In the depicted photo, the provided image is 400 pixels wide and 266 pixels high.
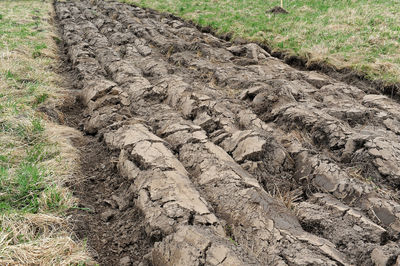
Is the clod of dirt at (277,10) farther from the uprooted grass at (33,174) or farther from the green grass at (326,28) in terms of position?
the uprooted grass at (33,174)

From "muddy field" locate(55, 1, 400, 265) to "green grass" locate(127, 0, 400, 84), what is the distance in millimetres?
1534

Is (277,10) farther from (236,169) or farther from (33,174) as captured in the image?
(33,174)

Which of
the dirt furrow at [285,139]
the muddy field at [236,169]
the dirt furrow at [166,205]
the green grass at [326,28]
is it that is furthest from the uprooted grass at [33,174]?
the green grass at [326,28]

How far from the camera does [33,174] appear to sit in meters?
3.77

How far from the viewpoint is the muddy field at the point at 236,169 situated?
10.1 feet

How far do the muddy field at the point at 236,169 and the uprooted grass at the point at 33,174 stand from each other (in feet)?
1.07

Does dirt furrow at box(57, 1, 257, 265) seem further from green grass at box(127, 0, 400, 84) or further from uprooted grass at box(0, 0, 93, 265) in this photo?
green grass at box(127, 0, 400, 84)

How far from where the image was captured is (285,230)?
3.14m

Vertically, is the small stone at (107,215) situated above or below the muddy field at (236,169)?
below

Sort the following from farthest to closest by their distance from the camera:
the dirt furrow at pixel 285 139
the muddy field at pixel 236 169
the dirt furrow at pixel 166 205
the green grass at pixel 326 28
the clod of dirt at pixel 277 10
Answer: the clod of dirt at pixel 277 10 < the green grass at pixel 326 28 < the dirt furrow at pixel 285 139 < the muddy field at pixel 236 169 < the dirt furrow at pixel 166 205

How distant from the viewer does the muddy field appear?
307 cm

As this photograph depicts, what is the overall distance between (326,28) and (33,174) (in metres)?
9.56

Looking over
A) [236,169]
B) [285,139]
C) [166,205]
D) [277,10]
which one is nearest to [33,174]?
[166,205]

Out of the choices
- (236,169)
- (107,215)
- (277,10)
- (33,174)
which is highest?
(277,10)
